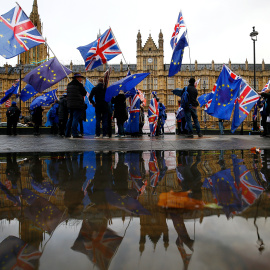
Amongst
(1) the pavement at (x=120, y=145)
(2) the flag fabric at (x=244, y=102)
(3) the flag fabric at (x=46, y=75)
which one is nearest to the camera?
(1) the pavement at (x=120, y=145)

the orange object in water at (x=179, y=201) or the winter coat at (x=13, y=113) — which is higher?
the winter coat at (x=13, y=113)

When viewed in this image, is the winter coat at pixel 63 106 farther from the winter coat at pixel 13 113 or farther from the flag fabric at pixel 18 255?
the flag fabric at pixel 18 255

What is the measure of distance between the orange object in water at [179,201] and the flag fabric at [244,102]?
6.82 metres

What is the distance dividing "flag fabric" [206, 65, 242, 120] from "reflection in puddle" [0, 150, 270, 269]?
675cm

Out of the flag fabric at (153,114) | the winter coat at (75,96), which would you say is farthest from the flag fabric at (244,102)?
the winter coat at (75,96)

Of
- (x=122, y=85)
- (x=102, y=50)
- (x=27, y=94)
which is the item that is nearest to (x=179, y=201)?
(x=122, y=85)

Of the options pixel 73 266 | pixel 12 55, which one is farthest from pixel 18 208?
pixel 12 55

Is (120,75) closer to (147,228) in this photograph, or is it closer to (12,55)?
(12,55)

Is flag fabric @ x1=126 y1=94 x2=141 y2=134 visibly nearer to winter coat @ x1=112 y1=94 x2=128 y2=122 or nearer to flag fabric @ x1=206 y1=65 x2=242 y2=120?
winter coat @ x1=112 y1=94 x2=128 y2=122

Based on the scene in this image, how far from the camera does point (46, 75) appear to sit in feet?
26.3

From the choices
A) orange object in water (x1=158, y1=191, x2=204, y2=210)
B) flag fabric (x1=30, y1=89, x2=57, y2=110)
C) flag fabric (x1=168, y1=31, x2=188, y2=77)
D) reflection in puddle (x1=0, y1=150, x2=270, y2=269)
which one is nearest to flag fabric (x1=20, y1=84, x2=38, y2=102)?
flag fabric (x1=30, y1=89, x2=57, y2=110)

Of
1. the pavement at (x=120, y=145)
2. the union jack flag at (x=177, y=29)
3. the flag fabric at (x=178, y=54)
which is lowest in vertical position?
the pavement at (x=120, y=145)

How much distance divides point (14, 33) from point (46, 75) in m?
1.38

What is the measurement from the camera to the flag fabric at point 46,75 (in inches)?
312
